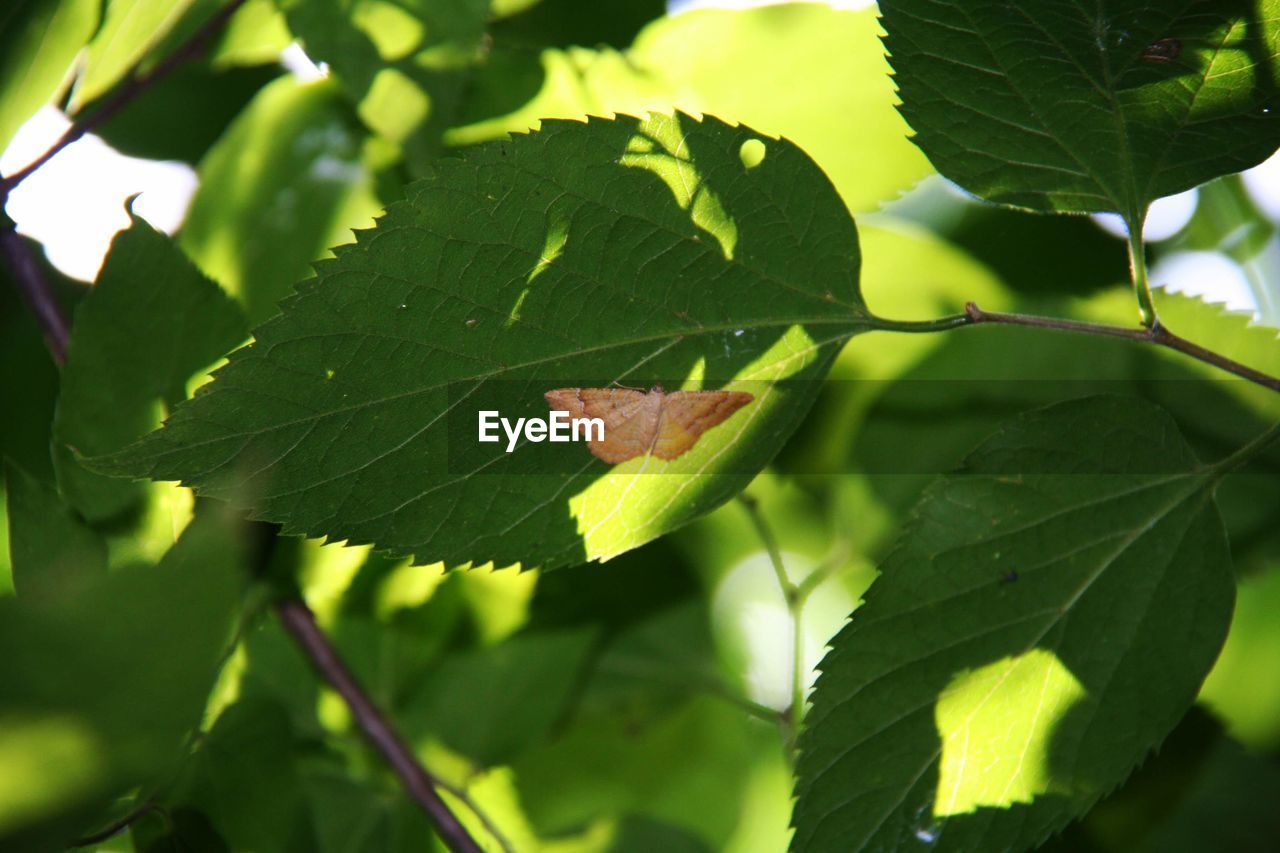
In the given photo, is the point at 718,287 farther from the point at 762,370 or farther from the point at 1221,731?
the point at 1221,731

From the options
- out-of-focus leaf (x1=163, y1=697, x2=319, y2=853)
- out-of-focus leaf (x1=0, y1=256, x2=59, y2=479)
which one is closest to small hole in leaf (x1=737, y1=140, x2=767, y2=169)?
out-of-focus leaf (x1=163, y1=697, x2=319, y2=853)

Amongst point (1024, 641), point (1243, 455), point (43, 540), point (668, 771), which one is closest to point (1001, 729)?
point (1024, 641)

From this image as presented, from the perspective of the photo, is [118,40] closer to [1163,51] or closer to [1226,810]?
[1163,51]

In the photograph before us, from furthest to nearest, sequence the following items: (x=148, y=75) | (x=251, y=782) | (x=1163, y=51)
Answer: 1. (x=148, y=75)
2. (x=251, y=782)
3. (x=1163, y=51)

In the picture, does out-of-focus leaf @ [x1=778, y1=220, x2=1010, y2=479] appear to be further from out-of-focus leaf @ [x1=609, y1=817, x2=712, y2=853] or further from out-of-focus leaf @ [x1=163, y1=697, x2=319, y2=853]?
out-of-focus leaf @ [x1=163, y1=697, x2=319, y2=853]

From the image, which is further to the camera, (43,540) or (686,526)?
(686,526)

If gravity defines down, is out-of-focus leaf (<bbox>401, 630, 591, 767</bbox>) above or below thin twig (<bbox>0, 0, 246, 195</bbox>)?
below

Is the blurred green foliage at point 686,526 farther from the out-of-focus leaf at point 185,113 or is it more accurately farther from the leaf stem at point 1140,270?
the leaf stem at point 1140,270
